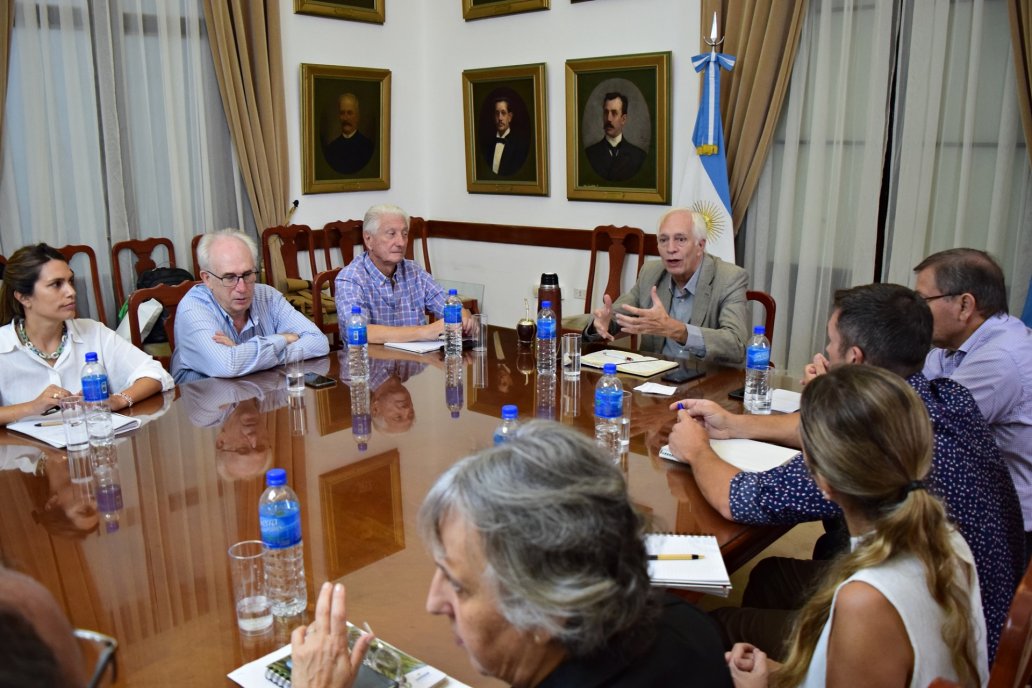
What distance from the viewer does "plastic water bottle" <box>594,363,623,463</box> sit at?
227cm

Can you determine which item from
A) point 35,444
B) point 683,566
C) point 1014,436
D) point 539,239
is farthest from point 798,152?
point 35,444

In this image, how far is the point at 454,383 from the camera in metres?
2.99

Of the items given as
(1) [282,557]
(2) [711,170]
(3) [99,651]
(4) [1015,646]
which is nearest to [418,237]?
(2) [711,170]

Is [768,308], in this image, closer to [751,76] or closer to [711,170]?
[711,170]

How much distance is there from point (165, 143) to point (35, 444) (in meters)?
3.28

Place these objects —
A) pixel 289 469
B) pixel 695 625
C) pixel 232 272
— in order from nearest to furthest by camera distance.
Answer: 1. pixel 695 625
2. pixel 289 469
3. pixel 232 272

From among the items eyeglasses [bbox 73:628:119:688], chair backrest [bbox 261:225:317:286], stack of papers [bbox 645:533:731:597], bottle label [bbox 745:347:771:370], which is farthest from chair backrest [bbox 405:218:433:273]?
eyeglasses [bbox 73:628:119:688]

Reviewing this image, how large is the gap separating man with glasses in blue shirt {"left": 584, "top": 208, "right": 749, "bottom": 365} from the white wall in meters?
1.62

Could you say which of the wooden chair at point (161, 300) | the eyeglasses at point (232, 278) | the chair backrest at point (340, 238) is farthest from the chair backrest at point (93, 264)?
the eyeglasses at point (232, 278)

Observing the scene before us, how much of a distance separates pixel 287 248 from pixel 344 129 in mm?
1009

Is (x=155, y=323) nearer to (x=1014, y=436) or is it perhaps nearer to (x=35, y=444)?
(x=35, y=444)

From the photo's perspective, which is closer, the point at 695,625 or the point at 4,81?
the point at 695,625

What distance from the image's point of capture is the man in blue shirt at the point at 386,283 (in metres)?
3.92

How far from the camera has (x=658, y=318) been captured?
130 inches
